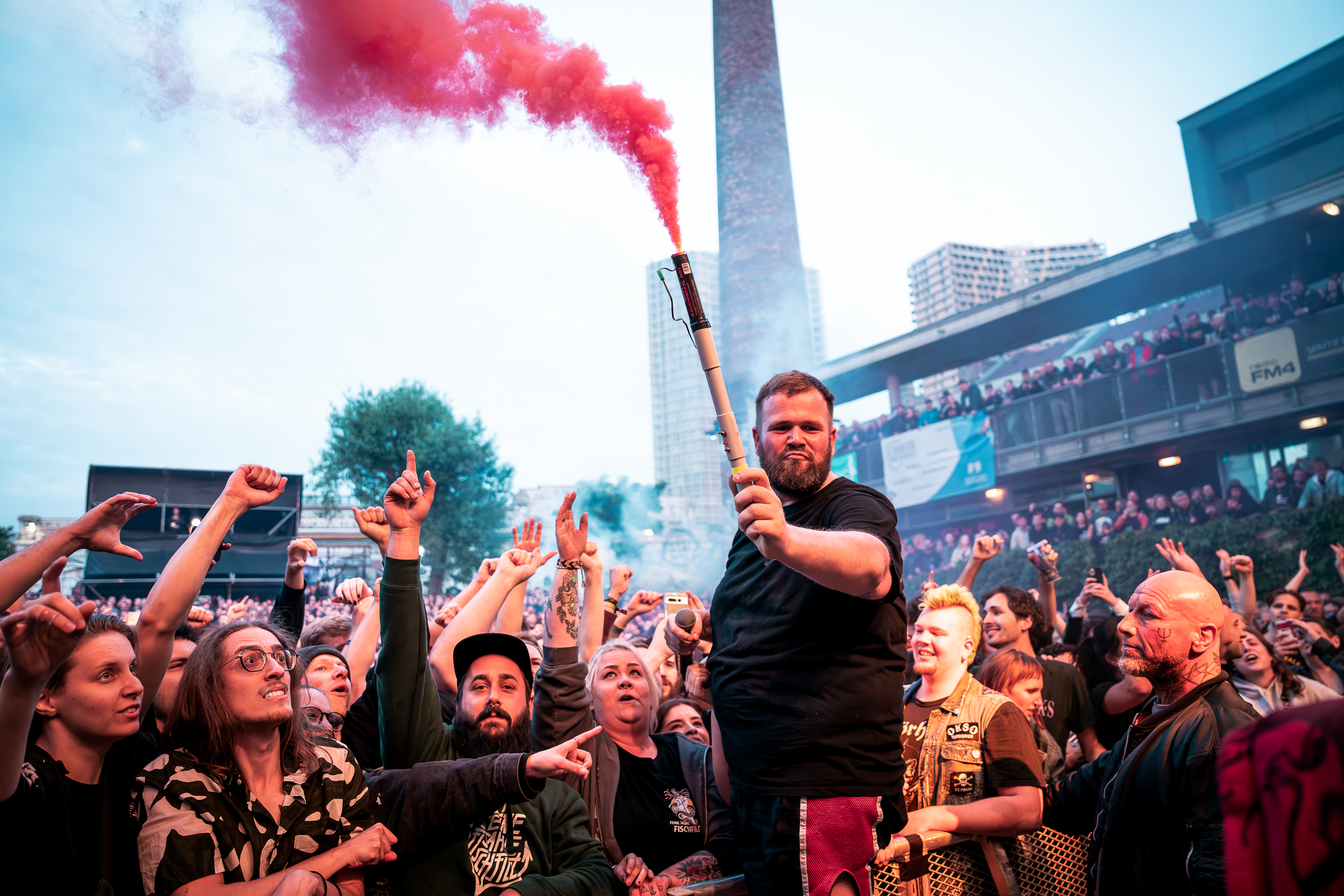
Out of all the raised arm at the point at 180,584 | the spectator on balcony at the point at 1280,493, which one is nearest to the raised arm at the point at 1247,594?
the raised arm at the point at 180,584

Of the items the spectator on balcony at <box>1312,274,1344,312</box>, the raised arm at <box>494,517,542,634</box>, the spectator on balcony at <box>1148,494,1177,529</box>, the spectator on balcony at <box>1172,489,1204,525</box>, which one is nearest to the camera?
the raised arm at <box>494,517,542,634</box>

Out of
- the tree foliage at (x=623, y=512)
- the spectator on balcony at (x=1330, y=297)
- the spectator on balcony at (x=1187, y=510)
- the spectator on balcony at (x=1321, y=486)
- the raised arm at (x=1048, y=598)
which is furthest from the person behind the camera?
the tree foliage at (x=623, y=512)

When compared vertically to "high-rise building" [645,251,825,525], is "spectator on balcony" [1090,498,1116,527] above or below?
below

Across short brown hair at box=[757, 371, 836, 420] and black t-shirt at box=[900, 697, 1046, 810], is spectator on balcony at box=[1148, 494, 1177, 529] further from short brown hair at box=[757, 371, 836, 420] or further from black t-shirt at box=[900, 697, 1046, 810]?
short brown hair at box=[757, 371, 836, 420]

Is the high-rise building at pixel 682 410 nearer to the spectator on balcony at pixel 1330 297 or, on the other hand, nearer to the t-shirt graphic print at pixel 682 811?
the spectator on balcony at pixel 1330 297

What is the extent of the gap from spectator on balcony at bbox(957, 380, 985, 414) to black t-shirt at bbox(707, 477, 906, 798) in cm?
1868

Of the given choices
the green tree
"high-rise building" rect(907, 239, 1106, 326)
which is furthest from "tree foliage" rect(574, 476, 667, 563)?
"high-rise building" rect(907, 239, 1106, 326)

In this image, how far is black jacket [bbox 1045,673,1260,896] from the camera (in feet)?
8.18

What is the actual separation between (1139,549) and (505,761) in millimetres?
14832

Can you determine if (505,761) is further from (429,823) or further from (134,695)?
(134,695)

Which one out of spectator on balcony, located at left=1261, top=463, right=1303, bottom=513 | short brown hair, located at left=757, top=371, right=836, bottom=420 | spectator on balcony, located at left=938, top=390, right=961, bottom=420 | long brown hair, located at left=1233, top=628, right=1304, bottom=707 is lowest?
long brown hair, located at left=1233, top=628, right=1304, bottom=707

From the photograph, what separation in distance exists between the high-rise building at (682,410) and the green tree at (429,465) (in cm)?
Result: 4089

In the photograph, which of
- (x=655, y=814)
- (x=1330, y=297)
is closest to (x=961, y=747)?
(x=655, y=814)

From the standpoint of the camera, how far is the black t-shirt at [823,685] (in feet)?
7.43
